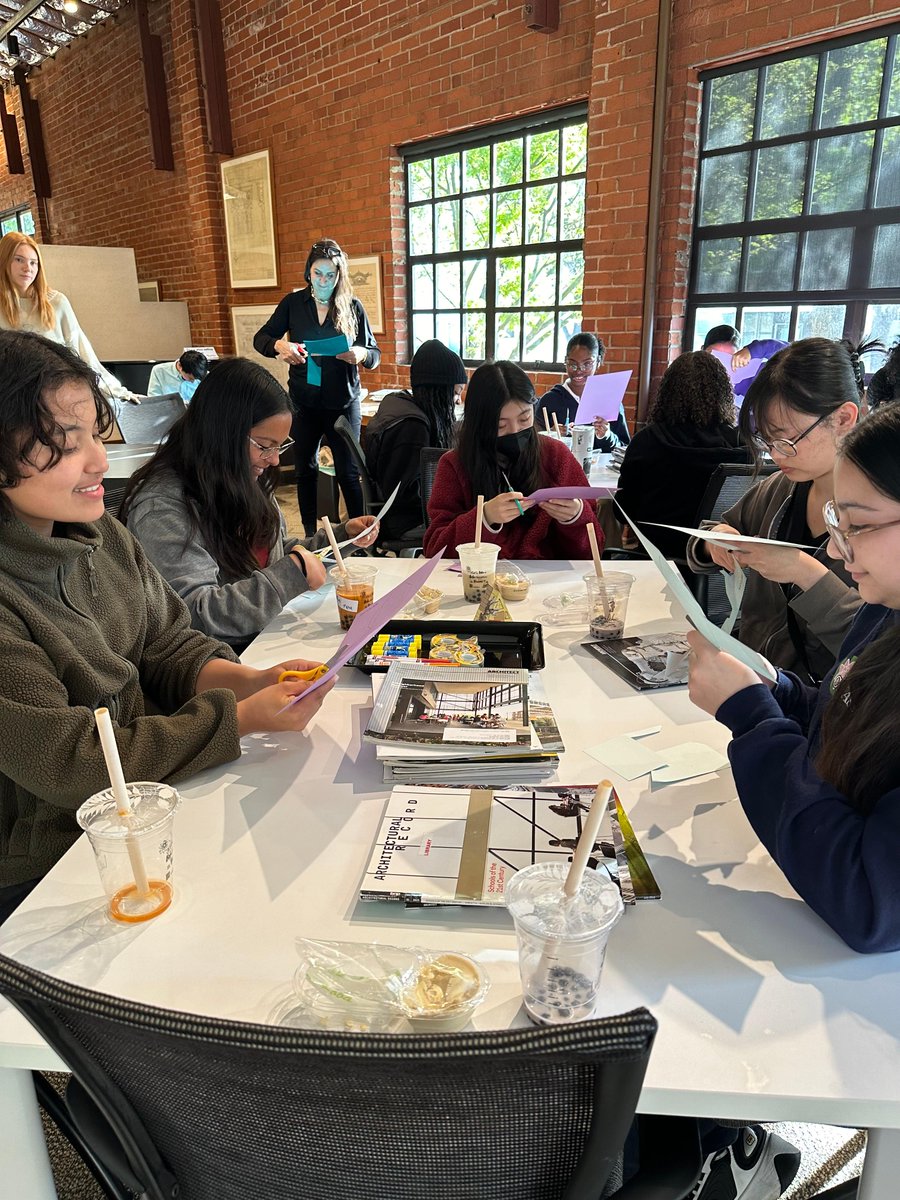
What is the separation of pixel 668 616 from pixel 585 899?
1075 millimetres

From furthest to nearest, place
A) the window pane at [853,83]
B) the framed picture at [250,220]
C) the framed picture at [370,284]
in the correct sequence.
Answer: the framed picture at [250,220]
the framed picture at [370,284]
the window pane at [853,83]

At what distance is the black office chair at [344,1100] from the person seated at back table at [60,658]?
1.80 ft

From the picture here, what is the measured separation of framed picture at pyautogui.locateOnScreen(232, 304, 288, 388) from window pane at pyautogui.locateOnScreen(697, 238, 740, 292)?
4084 mm

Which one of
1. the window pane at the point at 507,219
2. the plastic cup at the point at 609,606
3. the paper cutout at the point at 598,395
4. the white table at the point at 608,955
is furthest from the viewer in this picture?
the window pane at the point at 507,219

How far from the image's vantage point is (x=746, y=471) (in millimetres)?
2529

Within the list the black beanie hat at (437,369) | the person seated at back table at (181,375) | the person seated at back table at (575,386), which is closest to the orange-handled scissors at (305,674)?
the black beanie hat at (437,369)

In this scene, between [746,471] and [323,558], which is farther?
[746,471]

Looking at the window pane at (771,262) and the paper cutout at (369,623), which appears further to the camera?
the window pane at (771,262)

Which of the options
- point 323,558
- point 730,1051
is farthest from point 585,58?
point 730,1051

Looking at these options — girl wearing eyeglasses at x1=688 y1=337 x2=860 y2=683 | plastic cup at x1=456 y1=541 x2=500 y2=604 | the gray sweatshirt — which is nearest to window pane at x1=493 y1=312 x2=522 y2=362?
girl wearing eyeglasses at x1=688 y1=337 x2=860 y2=683

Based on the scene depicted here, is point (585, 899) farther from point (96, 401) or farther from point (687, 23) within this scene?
point (687, 23)

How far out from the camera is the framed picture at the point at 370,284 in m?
6.16

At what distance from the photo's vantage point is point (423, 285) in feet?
19.7

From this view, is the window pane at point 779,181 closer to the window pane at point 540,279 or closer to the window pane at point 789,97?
the window pane at point 789,97
